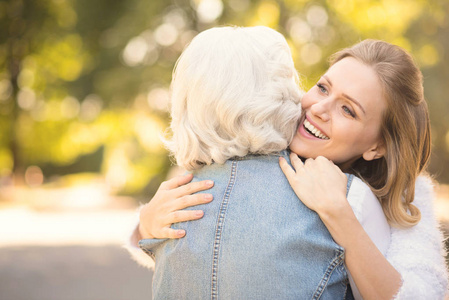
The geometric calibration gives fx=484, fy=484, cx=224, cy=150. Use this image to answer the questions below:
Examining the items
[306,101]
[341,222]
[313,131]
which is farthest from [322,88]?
[341,222]

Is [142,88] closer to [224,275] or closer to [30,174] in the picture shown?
[224,275]

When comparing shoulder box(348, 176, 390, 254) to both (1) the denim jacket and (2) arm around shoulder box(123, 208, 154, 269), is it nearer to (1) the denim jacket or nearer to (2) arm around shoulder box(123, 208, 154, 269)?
(1) the denim jacket

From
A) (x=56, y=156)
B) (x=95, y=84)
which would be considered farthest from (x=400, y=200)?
(x=56, y=156)

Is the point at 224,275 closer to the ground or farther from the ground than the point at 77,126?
farther from the ground

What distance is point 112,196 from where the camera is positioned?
59.7ft

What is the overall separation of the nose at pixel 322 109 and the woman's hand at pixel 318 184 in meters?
0.23

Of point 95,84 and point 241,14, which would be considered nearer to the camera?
point 241,14

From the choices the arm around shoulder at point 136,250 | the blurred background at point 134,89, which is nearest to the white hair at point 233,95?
the arm around shoulder at point 136,250

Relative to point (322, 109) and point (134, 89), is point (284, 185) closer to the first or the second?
point (322, 109)

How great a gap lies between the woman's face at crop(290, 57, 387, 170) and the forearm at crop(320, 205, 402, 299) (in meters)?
0.42

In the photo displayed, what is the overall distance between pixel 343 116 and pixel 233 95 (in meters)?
0.61

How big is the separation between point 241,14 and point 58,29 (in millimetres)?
9873

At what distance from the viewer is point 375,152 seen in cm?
241

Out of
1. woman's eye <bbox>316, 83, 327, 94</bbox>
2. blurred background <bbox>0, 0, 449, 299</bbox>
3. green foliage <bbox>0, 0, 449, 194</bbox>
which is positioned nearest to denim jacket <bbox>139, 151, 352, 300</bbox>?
woman's eye <bbox>316, 83, 327, 94</bbox>
